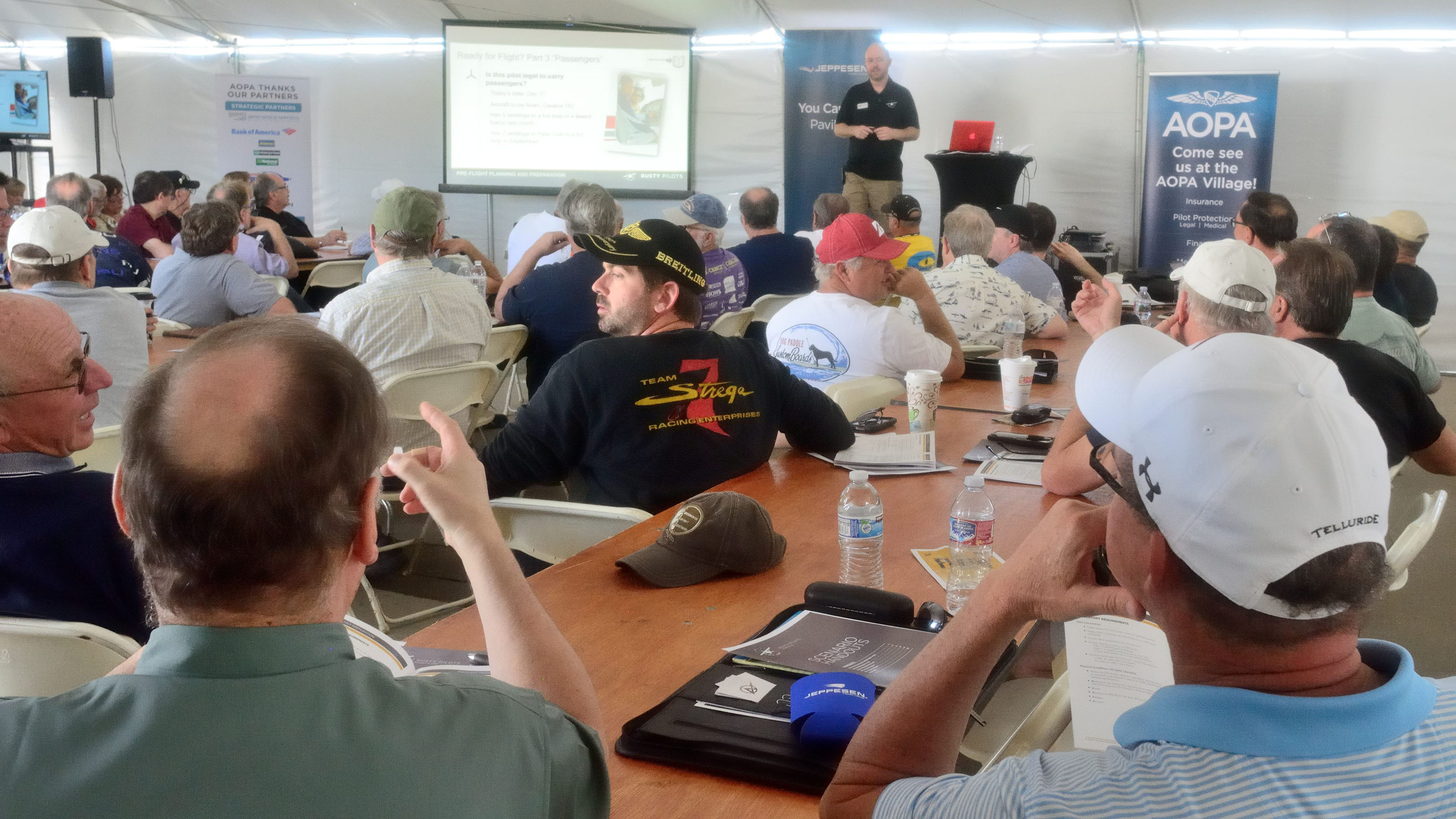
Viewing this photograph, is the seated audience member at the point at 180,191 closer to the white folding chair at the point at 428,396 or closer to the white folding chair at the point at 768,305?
the white folding chair at the point at 768,305

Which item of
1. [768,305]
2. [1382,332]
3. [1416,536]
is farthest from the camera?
[768,305]

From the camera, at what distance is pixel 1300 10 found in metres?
8.05

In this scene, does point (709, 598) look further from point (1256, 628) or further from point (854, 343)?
point (854, 343)

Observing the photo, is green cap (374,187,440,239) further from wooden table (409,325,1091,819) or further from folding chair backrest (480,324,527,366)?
wooden table (409,325,1091,819)

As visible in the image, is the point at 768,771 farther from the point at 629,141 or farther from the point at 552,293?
the point at 629,141

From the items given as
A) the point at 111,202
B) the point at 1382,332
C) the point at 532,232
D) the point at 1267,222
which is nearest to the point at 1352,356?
the point at 1382,332

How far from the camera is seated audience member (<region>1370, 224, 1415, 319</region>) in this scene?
4.86 metres

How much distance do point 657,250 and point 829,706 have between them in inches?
59.8

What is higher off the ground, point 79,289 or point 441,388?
point 79,289

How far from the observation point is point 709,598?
1.78 meters

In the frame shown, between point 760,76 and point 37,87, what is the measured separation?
7.08m

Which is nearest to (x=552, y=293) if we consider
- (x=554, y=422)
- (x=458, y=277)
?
(x=458, y=277)

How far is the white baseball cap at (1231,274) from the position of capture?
2805 millimetres

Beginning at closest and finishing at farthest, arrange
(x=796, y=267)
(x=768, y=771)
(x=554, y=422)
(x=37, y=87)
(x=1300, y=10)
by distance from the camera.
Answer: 1. (x=768, y=771)
2. (x=554, y=422)
3. (x=796, y=267)
4. (x=1300, y=10)
5. (x=37, y=87)
